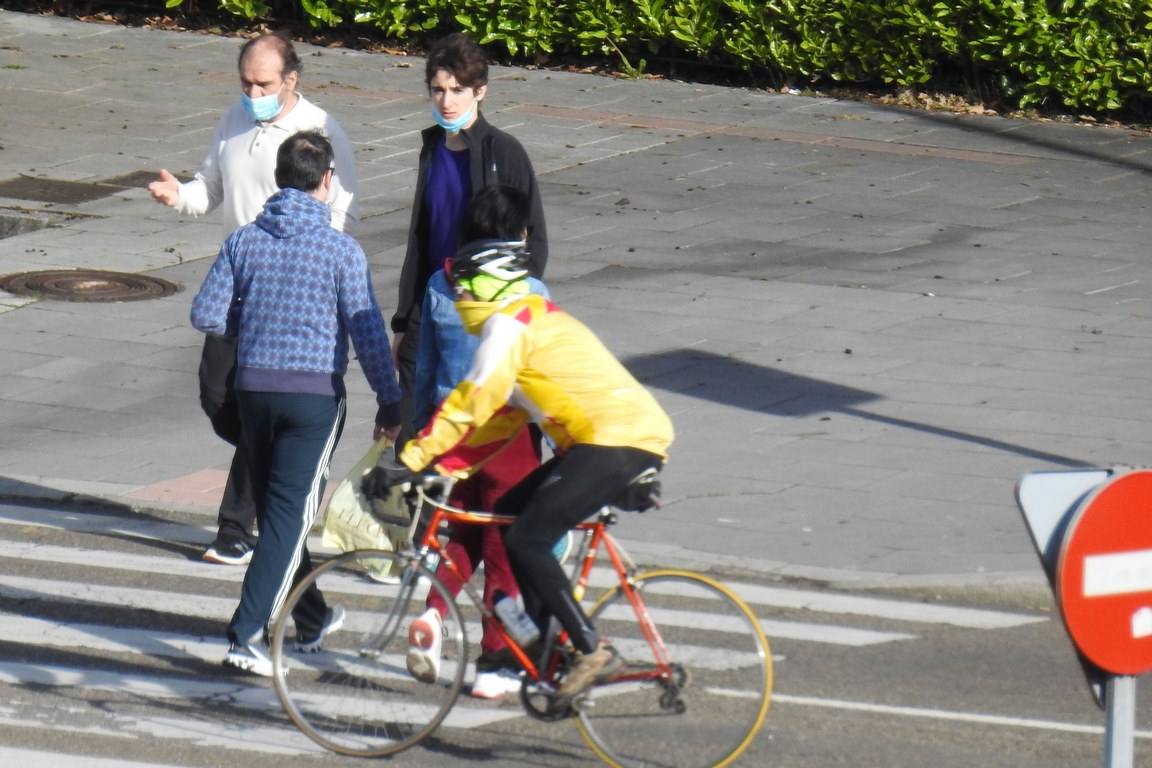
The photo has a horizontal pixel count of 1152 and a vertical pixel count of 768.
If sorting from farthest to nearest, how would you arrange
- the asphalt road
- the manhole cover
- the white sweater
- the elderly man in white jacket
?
the manhole cover
the white sweater
the elderly man in white jacket
the asphalt road

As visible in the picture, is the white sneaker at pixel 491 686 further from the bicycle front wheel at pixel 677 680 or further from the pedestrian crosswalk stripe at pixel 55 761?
the pedestrian crosswalk stripe at pixel 55 761

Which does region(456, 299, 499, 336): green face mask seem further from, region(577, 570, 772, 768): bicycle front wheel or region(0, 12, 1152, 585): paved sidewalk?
region(0, 12, 1152, 585): paved sidewalk

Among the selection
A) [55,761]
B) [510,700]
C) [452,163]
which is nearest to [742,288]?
[452,163]

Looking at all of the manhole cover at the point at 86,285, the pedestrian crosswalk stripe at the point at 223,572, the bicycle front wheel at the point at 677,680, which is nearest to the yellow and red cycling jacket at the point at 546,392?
the bicycle front wheel at the point at 677,680

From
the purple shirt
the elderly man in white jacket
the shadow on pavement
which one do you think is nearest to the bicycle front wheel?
the purple shirt

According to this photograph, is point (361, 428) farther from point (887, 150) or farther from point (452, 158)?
point (887, 150)

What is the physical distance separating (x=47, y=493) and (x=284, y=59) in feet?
8.38

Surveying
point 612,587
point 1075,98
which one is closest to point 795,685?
point 612,587

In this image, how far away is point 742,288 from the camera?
12.9 metres

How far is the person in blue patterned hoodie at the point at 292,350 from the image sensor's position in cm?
646

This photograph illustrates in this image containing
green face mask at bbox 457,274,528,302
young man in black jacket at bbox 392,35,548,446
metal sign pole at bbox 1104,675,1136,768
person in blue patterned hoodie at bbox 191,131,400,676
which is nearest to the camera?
metal sign pole at bbox 1104,675,1136,768

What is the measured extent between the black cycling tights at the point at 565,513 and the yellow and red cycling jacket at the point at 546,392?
0.05 metres

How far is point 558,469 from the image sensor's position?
563 cm

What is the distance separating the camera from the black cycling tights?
5.57m
